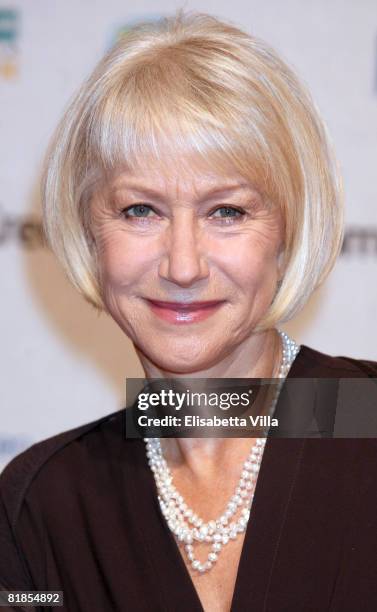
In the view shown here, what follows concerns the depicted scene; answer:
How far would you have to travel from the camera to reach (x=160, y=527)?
1.59 m

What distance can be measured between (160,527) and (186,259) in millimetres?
467

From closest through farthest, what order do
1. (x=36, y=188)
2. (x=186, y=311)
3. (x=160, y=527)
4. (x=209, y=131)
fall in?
(x=209, y=131) → (x=186, y=311) → (x=160, y=527) → (x=36, y=188)

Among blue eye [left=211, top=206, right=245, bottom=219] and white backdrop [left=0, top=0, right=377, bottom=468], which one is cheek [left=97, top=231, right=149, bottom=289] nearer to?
blue eye [left=211, top=206, right=245, bottom=219]

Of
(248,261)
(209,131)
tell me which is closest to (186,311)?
(248,261)

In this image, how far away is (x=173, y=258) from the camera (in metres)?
1.40

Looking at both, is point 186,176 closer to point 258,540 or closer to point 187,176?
point 187,176

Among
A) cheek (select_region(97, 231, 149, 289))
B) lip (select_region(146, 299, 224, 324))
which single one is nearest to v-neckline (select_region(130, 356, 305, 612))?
lip (select_region(146, 299, 224, 324))

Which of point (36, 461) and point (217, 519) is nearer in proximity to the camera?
point (217, 519)

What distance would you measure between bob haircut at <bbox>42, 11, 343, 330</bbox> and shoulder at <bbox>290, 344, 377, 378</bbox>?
0.09 meters

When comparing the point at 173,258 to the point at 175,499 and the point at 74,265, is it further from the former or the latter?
the point at 175,499

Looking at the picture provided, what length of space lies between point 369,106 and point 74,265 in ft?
3.11

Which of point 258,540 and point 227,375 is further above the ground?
point 227,375

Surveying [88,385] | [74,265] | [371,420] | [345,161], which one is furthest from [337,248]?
[88,385]

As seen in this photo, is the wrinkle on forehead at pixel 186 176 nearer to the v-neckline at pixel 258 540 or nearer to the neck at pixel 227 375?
the neck at pixel 227 375
